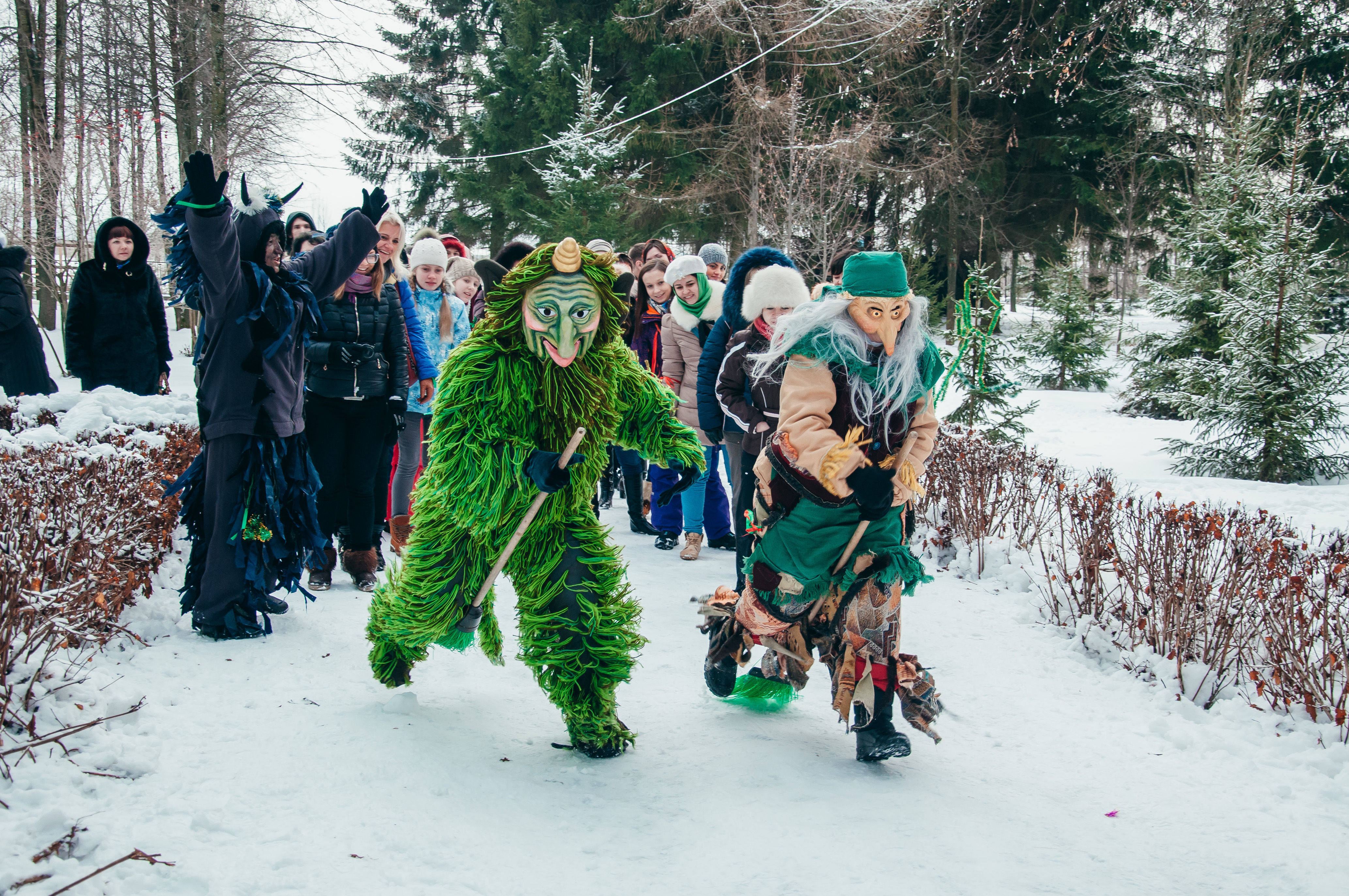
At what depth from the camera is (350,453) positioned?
5.23m

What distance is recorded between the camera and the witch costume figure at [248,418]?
4.00m

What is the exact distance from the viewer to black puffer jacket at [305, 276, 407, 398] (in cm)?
505

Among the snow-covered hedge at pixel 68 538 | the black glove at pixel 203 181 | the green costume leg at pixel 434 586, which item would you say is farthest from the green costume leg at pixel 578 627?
the black glove at pixel 203 181

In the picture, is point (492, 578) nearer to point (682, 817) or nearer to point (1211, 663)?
point (682, 817)

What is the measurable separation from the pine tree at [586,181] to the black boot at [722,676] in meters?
15.7

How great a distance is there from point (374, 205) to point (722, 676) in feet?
9.01

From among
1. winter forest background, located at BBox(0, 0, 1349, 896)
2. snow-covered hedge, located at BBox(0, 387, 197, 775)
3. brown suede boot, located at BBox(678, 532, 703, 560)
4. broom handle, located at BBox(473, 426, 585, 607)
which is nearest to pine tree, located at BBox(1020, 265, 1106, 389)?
winter forest background, located at BBox(0, 0, 1349, 896)

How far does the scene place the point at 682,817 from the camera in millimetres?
2791

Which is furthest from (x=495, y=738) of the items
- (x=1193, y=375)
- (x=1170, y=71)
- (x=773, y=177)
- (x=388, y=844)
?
(x=1170, y=71)

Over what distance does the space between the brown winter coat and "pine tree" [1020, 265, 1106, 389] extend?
46.1 ft

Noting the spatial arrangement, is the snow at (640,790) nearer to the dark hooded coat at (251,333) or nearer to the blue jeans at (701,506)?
the dark hooded coat at (251,333)

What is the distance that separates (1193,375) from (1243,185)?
9.84 feet

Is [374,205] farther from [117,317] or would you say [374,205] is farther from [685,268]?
[117,317]

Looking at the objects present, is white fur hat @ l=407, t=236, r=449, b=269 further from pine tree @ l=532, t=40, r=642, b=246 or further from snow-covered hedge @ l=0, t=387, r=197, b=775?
pine tree @ l=532, t=40, r=642, b=246
